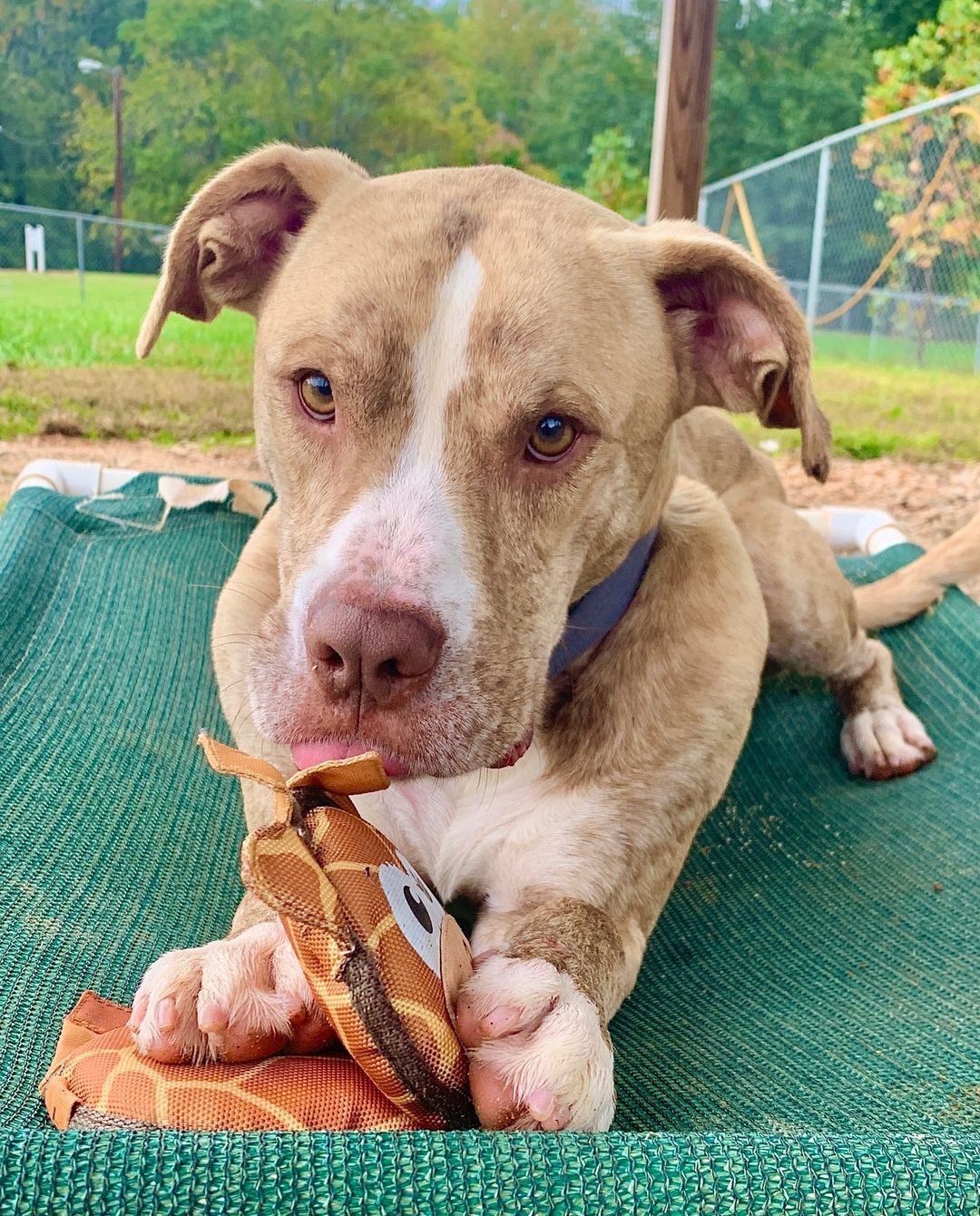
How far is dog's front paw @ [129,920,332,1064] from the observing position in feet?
4.16

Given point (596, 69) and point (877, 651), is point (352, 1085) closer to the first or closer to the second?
point (877, 651)

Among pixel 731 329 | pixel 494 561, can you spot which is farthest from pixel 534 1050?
pixel 731 329

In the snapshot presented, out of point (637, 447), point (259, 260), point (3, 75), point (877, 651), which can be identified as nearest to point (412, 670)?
point (637, 447)

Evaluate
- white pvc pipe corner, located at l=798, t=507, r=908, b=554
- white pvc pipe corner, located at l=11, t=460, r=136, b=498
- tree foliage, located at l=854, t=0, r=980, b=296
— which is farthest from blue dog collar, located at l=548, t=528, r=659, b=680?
tree foliage, located at l=854, t=0, r=980, b=296

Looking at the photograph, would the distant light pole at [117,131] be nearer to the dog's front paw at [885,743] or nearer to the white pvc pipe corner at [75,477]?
the white pvc pipe corner at [75,477]

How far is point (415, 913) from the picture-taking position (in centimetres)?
131

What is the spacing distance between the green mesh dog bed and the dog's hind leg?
7cm

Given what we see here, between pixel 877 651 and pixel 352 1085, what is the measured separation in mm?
2056

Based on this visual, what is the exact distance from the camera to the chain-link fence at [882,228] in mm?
5422

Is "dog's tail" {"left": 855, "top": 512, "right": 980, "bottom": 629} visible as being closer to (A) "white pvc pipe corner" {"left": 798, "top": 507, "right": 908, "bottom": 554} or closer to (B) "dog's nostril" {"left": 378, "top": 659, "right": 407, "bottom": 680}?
(A) "white pvc pipe corner" {"left": 798, "top": 507, "right": 908, "bottom": 554}

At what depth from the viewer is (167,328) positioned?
429cm

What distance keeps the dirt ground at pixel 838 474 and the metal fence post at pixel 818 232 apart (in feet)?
3.32

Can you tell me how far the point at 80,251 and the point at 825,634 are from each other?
3.49m

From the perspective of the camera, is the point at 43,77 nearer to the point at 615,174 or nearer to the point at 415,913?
the point at 615,174
